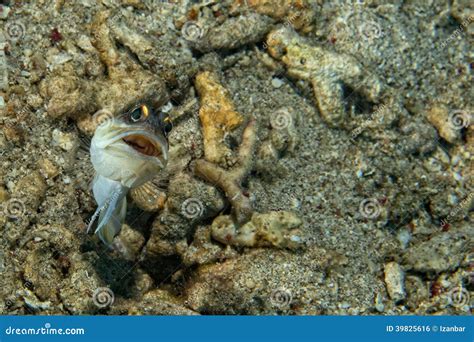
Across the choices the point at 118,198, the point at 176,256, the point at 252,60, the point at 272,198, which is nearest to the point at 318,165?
the point at 272,198

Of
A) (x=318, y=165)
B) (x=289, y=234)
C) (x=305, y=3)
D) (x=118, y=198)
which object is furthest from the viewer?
(x=305, y=3)

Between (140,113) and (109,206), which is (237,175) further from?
(140,113)

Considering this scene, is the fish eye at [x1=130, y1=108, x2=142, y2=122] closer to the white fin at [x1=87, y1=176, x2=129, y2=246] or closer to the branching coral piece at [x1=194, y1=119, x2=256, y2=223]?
the white fin at [x1=87, y1=176, x2=129, y2=246]

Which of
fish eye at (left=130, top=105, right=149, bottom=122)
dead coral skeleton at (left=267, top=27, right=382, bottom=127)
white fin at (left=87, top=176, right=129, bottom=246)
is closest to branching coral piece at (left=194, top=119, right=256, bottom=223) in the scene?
white fin at (left=87, top=176, right=129, bottom=246)

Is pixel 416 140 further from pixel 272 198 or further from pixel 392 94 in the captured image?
pixel 272 198

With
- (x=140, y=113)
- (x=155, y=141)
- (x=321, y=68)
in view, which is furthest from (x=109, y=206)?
(x=321, y=68)

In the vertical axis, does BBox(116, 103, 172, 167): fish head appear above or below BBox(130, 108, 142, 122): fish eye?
below
